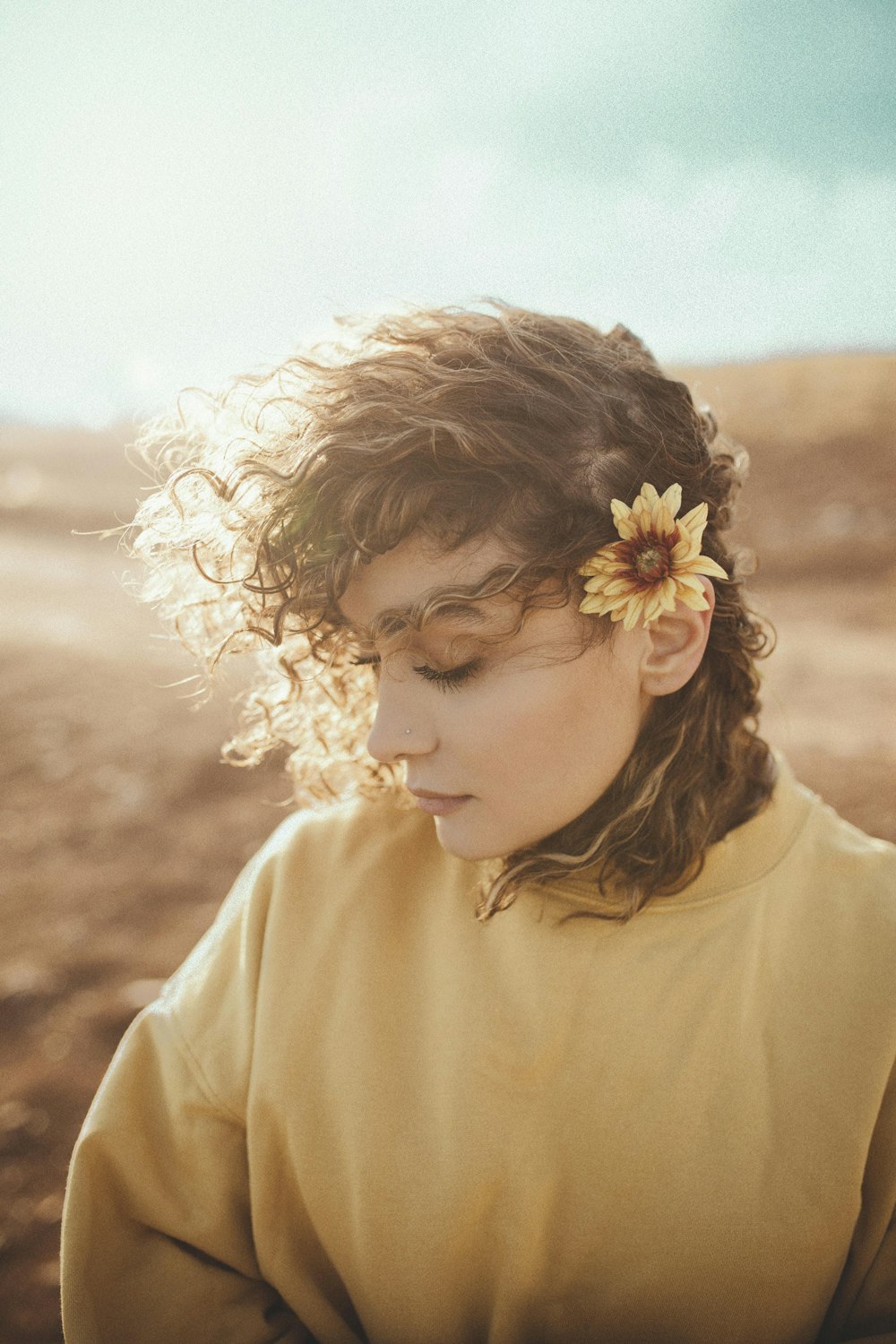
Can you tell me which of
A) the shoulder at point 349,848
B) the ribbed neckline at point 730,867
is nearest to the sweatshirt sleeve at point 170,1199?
the shoulder at point 349,848

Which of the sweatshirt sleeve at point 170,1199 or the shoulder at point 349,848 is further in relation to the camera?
the shoulder at point 349,848

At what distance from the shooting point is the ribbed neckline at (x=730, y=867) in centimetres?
146

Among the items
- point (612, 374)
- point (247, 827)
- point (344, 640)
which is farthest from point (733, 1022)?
point (247, 827)

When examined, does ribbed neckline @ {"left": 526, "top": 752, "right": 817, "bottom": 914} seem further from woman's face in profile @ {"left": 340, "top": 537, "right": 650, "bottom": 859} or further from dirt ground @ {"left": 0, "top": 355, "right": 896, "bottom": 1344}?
dirt ground @ {"left": 0, "top": 355, "right": 896, "bottom": 1344}

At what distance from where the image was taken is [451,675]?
52.4 inches

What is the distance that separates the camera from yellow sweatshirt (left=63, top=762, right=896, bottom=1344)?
135 cm

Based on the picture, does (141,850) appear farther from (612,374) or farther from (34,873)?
(612,374)

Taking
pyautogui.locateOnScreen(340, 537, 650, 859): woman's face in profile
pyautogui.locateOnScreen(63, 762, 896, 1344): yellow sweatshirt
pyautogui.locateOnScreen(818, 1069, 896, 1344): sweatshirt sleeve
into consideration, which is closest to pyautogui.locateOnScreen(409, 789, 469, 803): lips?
pyautogui.locateOnScreen(340, 537, 650, 859): woman's face in profile

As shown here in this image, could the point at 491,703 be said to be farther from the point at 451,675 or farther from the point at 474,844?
the point at 474,844

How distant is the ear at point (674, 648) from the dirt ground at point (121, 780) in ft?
1.44

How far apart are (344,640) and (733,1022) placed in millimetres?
815

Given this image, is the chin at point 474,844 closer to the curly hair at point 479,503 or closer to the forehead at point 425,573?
the curly hair at point 479,503

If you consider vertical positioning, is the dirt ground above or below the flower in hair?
below

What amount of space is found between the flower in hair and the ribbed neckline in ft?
1.30
